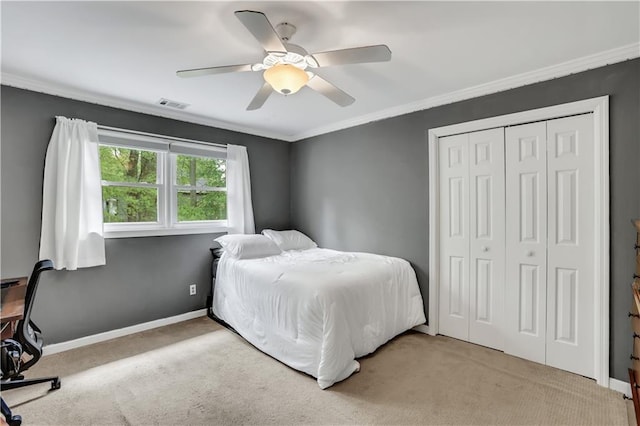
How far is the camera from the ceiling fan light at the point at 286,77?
1.87m

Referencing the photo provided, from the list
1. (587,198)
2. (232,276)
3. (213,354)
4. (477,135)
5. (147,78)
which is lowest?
(213,354)

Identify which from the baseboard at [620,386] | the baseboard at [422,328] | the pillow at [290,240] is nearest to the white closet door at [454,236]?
the baseboard at [422,328]

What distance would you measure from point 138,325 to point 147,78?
2.49 m

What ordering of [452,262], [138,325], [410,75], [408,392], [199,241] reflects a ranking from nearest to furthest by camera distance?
[408,392] < [410,75] < [452,262] < [138,325] < [199,241]

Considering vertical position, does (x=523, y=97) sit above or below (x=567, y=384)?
above

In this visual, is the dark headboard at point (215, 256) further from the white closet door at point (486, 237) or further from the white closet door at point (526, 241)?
the white closet door at point (526, 241)

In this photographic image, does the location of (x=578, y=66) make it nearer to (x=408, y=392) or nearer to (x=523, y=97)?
(x=523, y=97)

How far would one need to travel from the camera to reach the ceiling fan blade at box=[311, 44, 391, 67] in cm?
164

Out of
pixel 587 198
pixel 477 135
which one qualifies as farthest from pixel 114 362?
pixel 587 198

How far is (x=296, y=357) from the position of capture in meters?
2.44

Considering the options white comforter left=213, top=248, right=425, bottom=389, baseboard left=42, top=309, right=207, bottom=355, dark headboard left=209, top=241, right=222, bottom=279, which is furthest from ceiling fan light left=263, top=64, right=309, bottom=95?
baseboard left=42, top=309, right=207, bottom=355

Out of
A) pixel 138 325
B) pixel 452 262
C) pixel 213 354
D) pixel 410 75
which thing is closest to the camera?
pixel 410 75

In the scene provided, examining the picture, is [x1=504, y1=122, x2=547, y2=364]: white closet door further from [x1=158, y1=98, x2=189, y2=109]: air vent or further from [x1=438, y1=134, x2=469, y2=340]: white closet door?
[x1=158, y1=98, x2=189, y2=109]: air vent

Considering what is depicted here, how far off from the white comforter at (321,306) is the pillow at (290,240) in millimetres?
567
